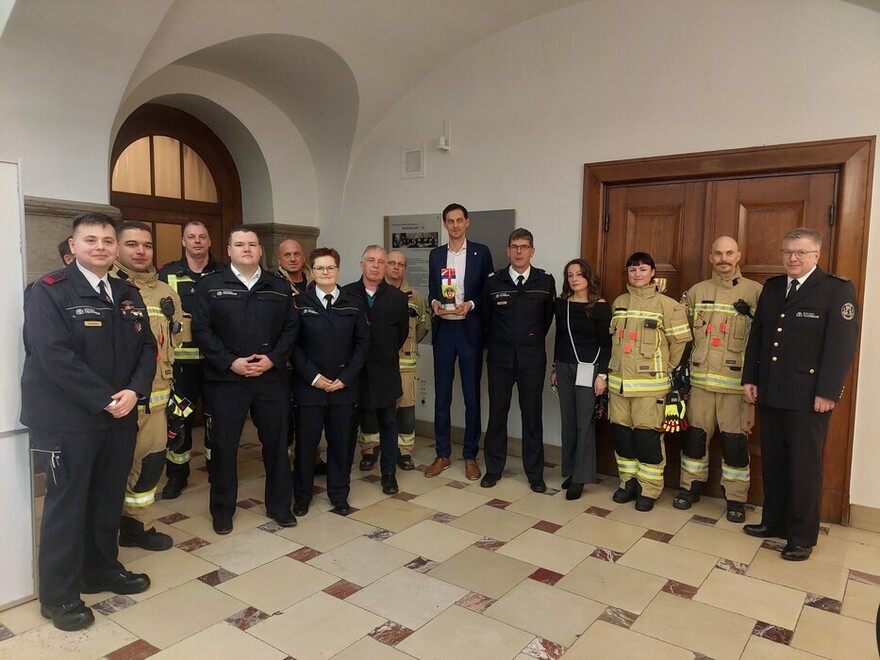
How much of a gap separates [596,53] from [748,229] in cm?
159

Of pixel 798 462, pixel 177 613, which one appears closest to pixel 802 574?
pixel 798 462

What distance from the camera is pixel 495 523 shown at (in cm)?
368

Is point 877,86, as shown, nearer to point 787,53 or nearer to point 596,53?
point 787,53

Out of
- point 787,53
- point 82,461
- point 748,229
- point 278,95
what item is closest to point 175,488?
point 82,461

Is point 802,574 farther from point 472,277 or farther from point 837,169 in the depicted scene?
point 472,277

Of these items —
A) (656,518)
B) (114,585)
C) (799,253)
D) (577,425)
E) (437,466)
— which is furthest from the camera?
(437,466)

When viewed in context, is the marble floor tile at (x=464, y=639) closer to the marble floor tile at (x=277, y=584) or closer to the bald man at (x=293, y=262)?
the marble floor tile at (x=277, y=584)

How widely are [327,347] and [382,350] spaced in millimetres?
504

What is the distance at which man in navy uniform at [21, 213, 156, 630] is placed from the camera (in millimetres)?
2441

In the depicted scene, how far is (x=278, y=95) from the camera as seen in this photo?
17.9ft

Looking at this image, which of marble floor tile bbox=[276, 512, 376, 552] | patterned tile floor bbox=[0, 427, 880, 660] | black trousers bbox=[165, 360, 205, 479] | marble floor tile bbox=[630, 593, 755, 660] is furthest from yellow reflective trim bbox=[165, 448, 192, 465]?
marble floor tile bbox=[630, 593, 755, 660]

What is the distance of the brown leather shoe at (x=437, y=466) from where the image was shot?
4.46 m

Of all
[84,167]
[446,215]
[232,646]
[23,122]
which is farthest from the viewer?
[446,215]

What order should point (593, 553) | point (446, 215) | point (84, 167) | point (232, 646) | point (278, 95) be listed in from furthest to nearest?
point (278, 95)
point (446, 215)
point (84, 167)
point (593, 553)
point (232, 646)
